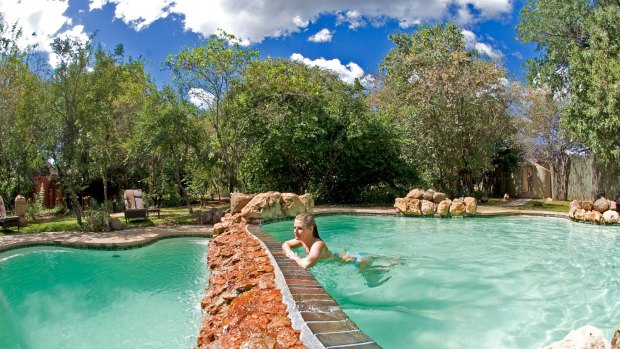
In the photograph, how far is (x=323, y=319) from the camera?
2.70 meters

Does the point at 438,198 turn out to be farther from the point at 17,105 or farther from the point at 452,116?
the point at 17,105

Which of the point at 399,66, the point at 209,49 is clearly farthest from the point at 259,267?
the point at 399,66

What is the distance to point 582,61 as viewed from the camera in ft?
44.8

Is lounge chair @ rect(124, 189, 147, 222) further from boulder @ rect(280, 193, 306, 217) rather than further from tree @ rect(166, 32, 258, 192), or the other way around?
boulder @ rect(280, 193, 306, 217)

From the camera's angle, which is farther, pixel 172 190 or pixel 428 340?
pixel 172 190

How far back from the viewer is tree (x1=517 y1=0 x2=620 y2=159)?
41.9 ft

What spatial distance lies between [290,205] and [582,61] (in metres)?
10.5

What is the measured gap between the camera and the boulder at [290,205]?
12102mm

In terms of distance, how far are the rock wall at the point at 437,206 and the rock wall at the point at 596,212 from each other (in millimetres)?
2686

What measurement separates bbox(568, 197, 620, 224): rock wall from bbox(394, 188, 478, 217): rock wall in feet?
8.81

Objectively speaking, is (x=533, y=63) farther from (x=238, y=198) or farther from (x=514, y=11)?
(x=238, y=198)

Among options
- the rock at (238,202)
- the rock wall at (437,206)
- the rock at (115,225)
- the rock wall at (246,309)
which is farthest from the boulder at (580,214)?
the rock at (115,225)

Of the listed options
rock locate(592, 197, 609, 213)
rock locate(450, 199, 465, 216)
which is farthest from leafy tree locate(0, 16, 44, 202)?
rock locate(592, 197, 609, 213)

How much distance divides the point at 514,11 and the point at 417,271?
15120 mm
